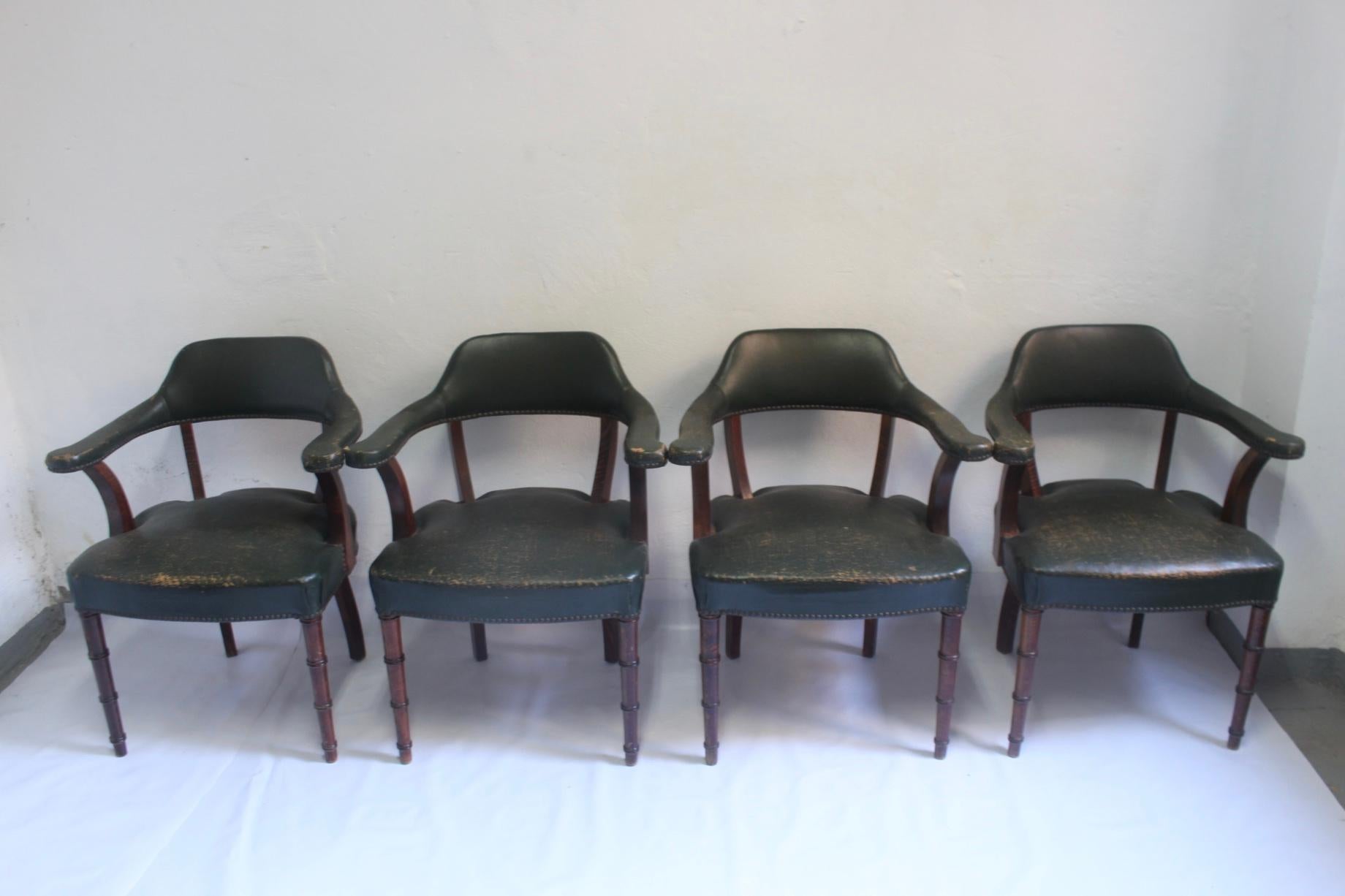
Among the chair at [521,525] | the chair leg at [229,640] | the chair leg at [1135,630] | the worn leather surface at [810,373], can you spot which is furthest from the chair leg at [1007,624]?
the chair leg at [229,640]

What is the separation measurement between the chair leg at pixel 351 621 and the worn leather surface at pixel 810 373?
3.61ft

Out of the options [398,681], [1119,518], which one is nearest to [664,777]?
[398,681]

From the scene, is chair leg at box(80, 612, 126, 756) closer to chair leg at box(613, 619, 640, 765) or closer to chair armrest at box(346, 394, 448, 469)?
chair armrest at box(346, 394, 448, 469)

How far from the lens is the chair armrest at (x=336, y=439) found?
1850 millimetres

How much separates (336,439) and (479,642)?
76 cm

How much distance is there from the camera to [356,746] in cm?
209

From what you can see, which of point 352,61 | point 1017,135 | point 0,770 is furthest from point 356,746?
point 1017,135

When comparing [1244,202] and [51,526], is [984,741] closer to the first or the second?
[1244,202]

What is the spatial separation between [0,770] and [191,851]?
640 millimetres

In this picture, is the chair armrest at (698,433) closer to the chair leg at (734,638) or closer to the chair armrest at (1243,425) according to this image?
the chair leg at (734,638)

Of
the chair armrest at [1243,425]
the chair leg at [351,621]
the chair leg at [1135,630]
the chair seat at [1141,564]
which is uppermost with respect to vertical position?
the chair armrest at [1243,425]

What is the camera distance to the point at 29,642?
8.24ft

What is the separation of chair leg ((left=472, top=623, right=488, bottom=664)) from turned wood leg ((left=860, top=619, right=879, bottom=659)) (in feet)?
3.43

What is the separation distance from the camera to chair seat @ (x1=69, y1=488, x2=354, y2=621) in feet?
6.16
